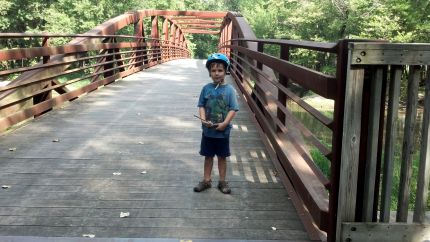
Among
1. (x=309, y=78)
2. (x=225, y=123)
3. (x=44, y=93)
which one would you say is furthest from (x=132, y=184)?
(x=44, y=93)

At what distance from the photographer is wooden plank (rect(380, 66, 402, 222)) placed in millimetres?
2514

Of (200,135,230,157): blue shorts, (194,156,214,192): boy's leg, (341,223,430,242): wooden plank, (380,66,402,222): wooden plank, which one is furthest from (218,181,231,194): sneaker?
(380,66,402,222): wooden plank

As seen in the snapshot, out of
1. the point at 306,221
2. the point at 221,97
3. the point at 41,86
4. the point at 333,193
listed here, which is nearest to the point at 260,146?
the point at 221,97

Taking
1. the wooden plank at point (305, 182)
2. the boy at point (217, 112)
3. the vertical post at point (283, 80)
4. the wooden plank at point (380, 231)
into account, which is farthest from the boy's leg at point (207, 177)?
the wooden plank at point (380, 231)

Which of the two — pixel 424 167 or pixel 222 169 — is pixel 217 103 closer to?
pixel 222 169

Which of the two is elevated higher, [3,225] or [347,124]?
[347,124]

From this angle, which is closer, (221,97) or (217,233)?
(217,233)

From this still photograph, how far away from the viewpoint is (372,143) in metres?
2.56

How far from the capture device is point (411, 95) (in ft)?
8.31

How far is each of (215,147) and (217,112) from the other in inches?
12.8

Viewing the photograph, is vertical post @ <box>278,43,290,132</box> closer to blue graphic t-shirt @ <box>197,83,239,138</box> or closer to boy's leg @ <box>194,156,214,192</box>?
blue graphic t-shirt @ <box>197,83,239,138</box>

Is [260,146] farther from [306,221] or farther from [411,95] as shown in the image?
[411,95]

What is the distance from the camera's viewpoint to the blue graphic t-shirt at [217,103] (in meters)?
3.95

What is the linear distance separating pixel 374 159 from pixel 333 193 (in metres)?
0.31
